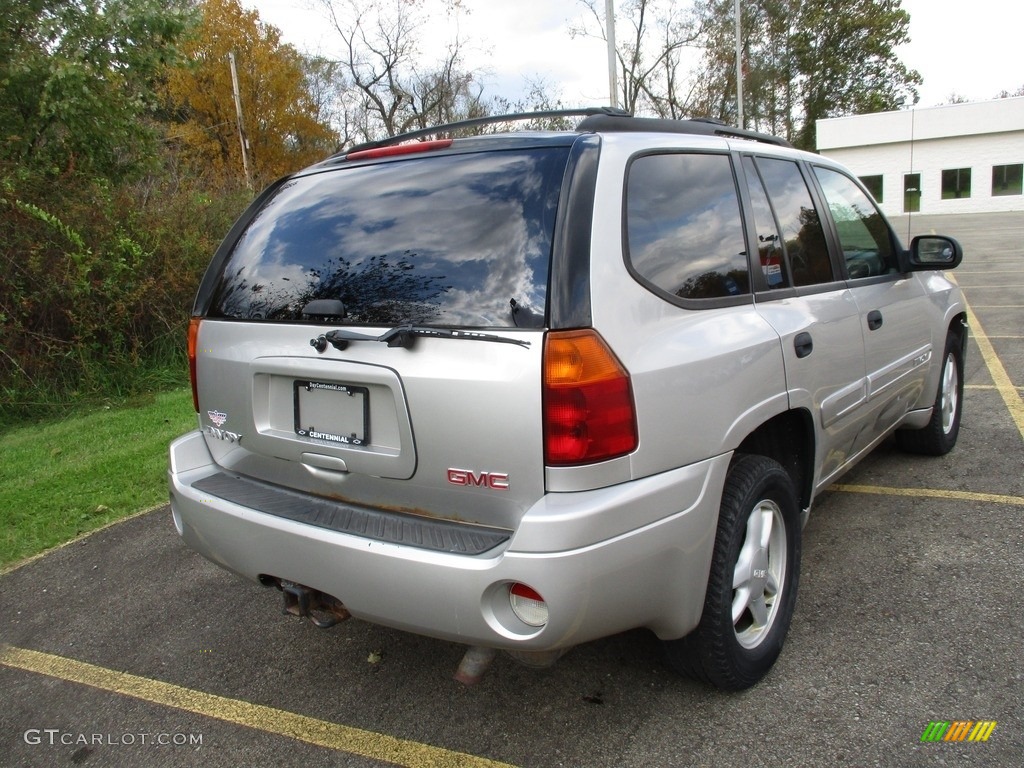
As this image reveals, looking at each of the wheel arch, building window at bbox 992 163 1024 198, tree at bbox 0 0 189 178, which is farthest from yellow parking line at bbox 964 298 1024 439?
building window at bbox 992 163 1024 198

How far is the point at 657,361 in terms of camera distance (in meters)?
2.19

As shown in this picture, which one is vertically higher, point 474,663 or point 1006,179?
point 1006,179

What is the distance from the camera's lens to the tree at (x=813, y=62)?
4847cm

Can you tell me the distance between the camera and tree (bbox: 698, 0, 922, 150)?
4847cm

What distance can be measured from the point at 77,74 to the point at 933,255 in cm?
899

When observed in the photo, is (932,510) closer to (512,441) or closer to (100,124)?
(512,441)

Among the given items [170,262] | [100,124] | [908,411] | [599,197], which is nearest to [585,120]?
[599,197]

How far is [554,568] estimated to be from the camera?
198cm

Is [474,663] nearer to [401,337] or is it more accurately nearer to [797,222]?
[401,337]

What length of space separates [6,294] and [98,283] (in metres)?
0.86

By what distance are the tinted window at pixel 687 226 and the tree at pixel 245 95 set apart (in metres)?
30.7

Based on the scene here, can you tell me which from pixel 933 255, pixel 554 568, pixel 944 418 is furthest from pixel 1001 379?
pixel 554 568

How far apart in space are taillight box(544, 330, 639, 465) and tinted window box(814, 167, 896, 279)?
6.56ft

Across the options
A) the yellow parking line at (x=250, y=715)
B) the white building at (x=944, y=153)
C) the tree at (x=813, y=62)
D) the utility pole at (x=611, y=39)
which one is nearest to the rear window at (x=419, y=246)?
the yellow parking line at (x=250, y=715)
